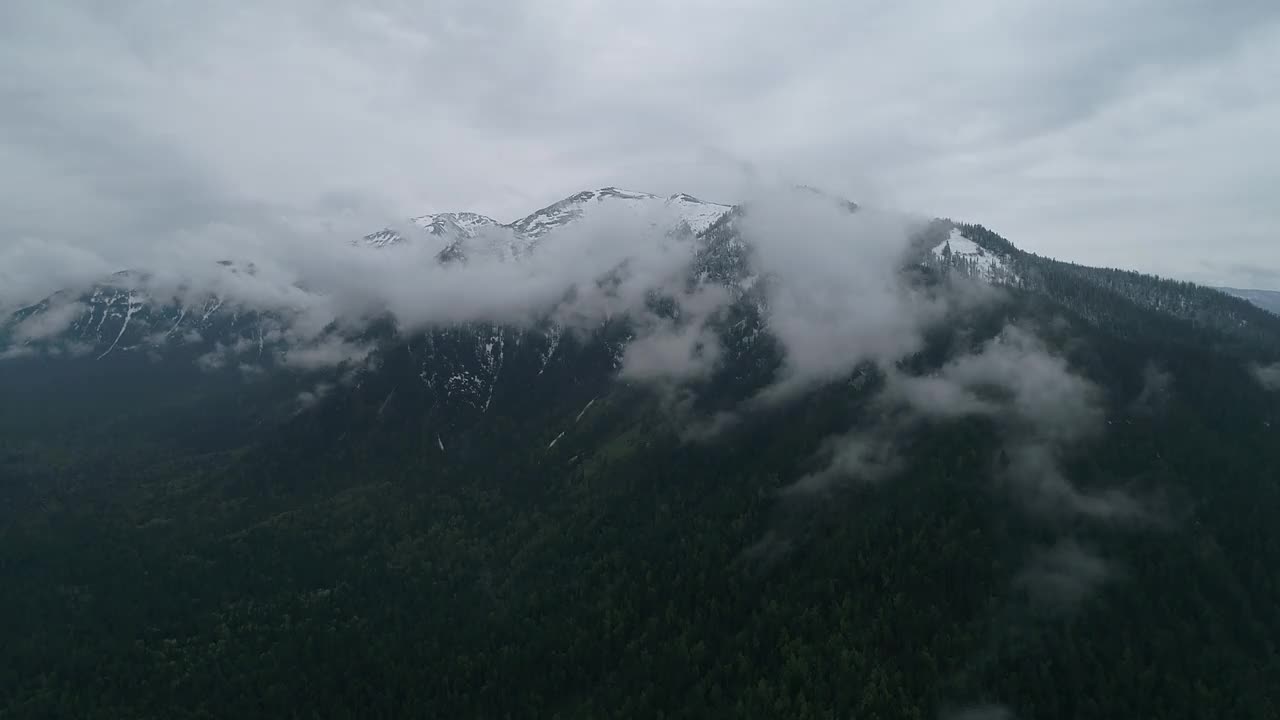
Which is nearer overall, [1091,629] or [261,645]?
[1091,629]

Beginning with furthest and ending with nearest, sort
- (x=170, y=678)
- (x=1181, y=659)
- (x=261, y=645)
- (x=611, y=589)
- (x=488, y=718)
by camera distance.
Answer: (x=611, y=589), (x=261, y=645), (x=170, y=678), (x=488, y=718), (x=1181, y=659)

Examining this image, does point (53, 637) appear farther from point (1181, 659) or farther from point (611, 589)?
point (1181, 659)

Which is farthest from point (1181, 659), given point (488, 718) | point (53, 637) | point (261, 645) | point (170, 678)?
point (53, 637)

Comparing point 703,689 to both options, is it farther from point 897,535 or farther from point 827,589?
point 897,535

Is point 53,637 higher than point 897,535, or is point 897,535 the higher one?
point 897,535

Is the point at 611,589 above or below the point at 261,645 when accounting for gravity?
above

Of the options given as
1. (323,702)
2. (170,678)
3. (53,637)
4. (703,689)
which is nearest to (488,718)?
(323,702)

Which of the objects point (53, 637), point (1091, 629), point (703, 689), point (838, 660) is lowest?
point (53, 637)

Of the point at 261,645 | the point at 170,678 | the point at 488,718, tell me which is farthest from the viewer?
the point at 261,645

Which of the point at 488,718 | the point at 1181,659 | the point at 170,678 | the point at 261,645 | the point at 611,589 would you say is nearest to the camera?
the point at 1181,659
